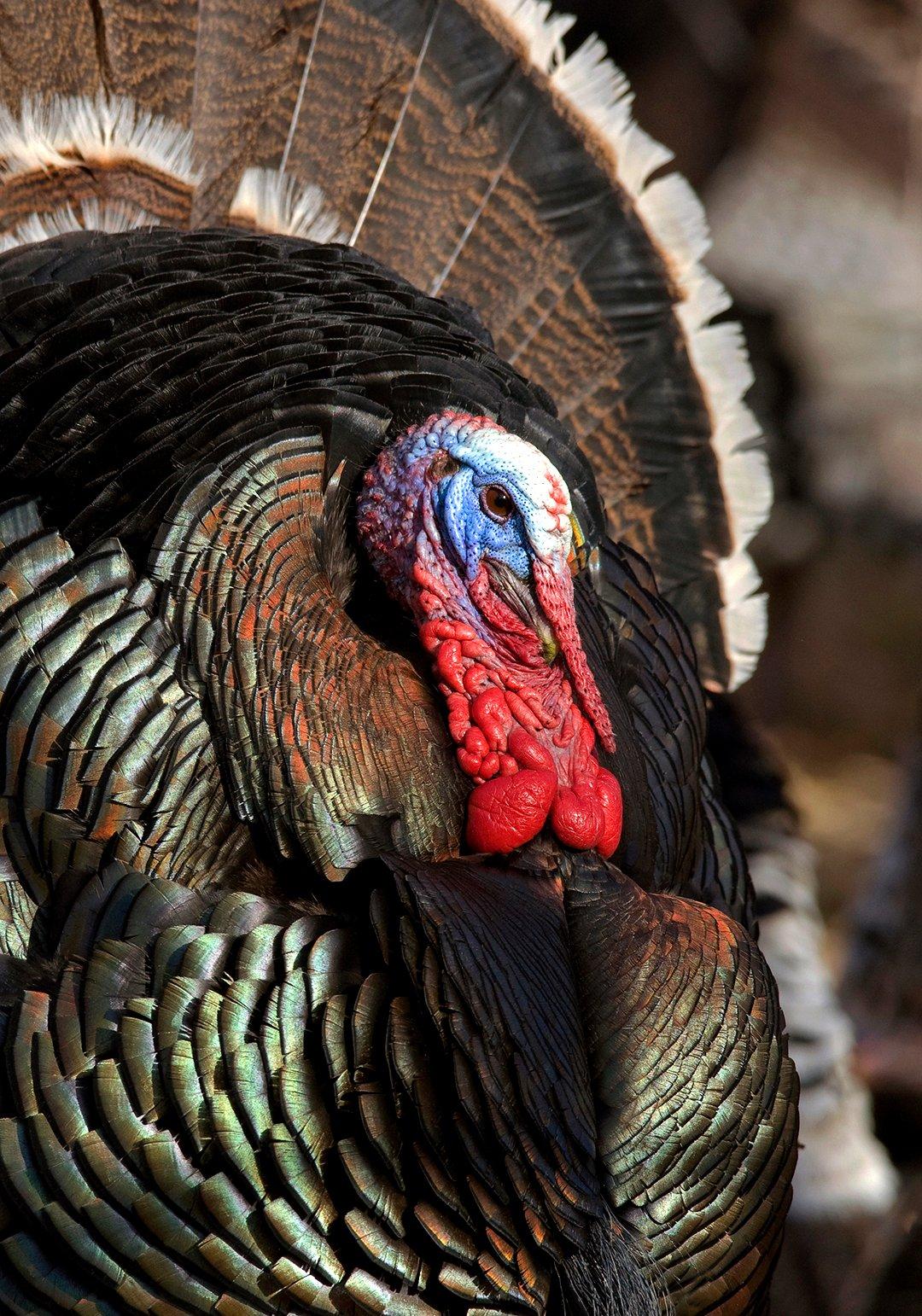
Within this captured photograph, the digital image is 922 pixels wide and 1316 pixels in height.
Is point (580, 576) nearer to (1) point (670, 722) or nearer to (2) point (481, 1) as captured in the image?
(1) point (670, 722)

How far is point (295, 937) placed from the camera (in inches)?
79.4

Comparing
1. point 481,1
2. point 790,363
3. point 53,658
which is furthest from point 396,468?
point 790,363

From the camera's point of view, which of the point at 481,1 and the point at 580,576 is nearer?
the point at 580,576

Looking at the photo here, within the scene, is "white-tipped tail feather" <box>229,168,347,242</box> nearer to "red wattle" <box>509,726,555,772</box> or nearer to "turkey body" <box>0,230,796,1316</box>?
"turkey body" <box>0,230,796,1316</box>

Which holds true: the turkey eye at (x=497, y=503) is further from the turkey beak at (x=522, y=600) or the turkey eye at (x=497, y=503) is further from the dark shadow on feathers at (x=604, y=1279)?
the dark shadow on feathers at (x=604, y=1279)

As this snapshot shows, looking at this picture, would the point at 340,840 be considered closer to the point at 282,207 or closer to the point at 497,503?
the point at 497,503

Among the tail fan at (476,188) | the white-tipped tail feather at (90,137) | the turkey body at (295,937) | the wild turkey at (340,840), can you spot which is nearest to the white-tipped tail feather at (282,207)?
the tail fan at (476,188)

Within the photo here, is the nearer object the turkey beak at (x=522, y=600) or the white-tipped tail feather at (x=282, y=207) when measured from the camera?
→ the turkey beak at (x=522, y=600)

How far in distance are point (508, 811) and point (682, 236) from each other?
5.13 ft

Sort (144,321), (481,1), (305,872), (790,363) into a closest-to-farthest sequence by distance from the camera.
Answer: (305,872)
(144,321)
(481,1)
(790,363)

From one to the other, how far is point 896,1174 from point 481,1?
119 inches

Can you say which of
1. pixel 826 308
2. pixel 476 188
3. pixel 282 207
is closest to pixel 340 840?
pixel 282 207

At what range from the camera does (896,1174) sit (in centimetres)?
434

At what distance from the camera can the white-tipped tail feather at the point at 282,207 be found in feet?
10.5
